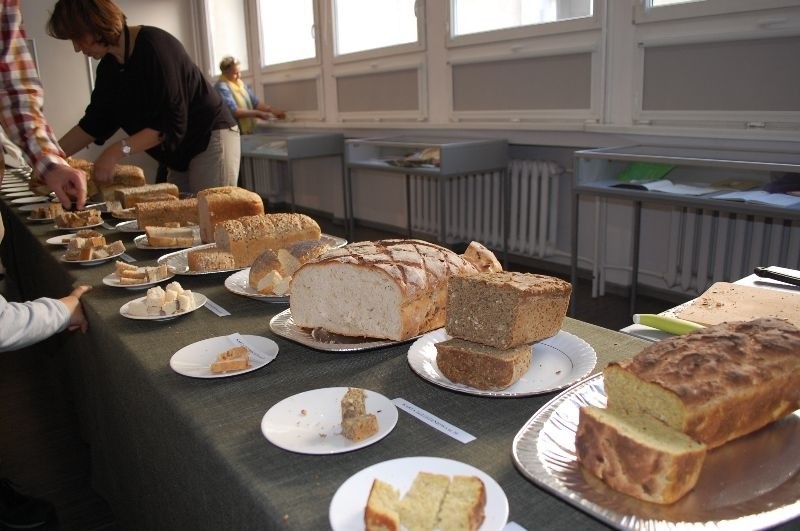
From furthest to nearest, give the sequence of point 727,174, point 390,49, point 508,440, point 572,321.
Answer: point 390,49 < point 727,174 < point 572,321 < point 508,440

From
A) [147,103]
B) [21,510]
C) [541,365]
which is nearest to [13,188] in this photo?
[147,103]

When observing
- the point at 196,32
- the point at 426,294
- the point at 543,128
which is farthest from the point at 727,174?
the point at 196,32

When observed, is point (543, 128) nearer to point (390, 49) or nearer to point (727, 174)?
point (727, 174)

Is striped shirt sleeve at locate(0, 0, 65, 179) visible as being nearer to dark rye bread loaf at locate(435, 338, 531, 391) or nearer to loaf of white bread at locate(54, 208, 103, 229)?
loaf of white bread at locate(54, 208, 103, 229)

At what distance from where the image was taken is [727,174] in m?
3.62

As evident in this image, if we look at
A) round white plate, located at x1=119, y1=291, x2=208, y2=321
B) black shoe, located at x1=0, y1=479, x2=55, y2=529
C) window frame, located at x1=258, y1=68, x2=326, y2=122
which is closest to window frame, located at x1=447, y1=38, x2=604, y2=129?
window frame, located at x1=258, y1=68, x2=326, y2=122

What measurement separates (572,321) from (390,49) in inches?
192

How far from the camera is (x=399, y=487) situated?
2.42 ft

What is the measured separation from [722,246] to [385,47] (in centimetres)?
348

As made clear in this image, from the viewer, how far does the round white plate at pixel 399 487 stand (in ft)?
2.23

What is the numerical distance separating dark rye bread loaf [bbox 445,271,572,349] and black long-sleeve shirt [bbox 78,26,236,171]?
221 cm

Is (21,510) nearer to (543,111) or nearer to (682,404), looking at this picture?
(682,404)

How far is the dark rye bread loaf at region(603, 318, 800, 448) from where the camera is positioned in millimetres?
729

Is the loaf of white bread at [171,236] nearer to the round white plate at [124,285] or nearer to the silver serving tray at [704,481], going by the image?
the round white plate at [124,285]
